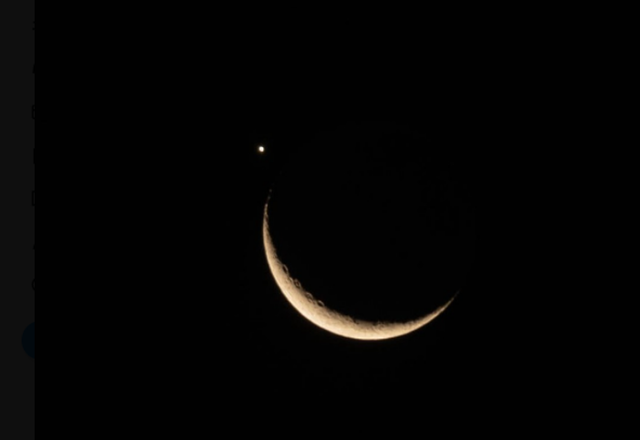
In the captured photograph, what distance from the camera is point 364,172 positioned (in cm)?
148

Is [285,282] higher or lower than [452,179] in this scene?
lower

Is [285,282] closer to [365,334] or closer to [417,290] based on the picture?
[365,334]

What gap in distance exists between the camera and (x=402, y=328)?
155 centimetres

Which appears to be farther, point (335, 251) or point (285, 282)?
point (285, 282)

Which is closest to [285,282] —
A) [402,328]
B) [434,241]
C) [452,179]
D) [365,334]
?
[365,334]

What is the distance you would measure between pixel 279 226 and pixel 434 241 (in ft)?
2.10

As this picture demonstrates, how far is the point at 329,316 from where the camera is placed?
1.53 metres

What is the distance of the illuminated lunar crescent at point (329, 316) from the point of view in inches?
59.8

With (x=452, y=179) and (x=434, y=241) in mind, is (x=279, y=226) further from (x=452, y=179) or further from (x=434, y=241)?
(x=452, y=179)

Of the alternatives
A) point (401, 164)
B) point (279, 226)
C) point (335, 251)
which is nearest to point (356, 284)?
point (335, 251)

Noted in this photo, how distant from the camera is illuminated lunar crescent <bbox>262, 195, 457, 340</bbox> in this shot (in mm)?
1519

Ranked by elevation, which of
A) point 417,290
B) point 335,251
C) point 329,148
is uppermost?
point 329,148

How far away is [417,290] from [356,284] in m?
0.25

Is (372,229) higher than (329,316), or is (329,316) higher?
(372,229)
